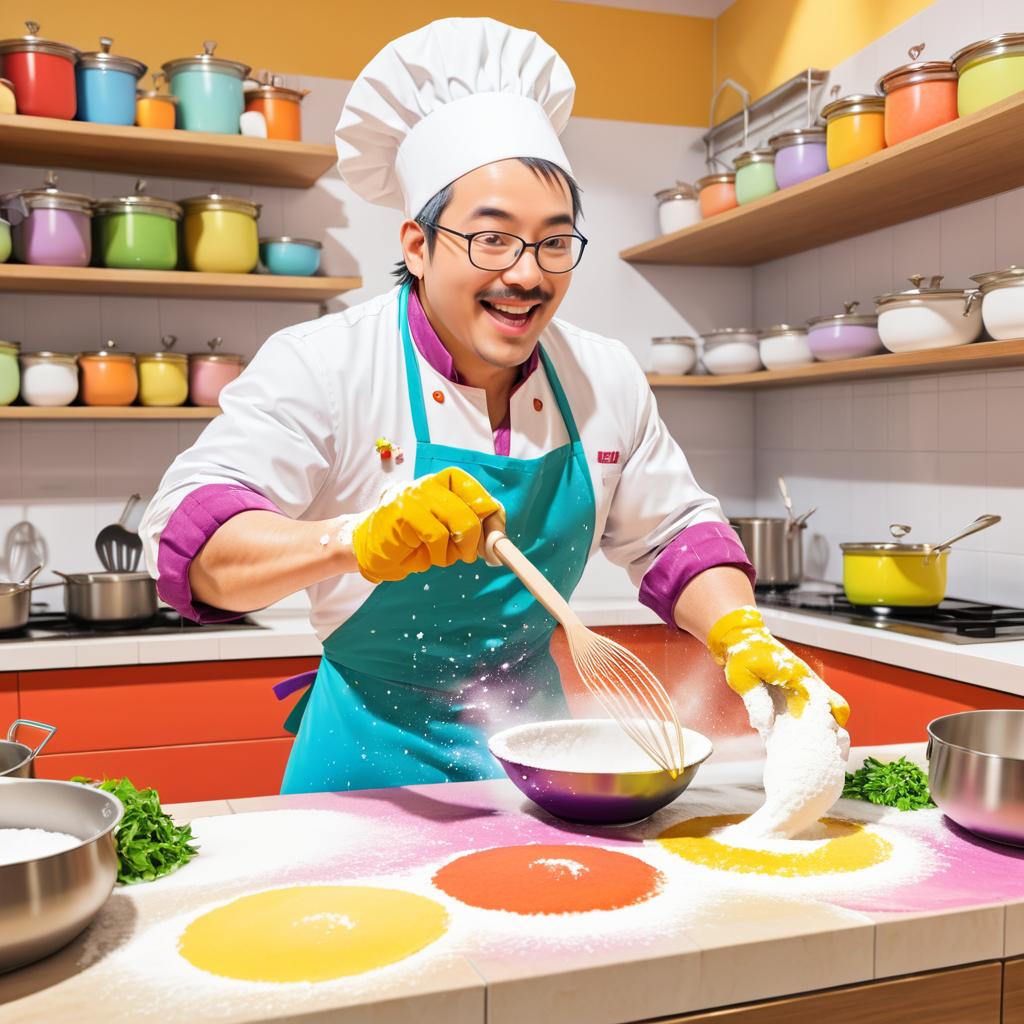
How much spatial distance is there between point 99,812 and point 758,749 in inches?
32.0

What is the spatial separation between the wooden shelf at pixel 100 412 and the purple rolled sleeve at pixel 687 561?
67.2 inches

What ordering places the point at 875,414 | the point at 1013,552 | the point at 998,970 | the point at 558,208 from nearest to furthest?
the point at 998,970 → the point at 558,208 → the point at 1013,552 → the point at 875,414

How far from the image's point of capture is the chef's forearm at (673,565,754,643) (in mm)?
1411

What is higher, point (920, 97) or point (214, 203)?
point (920, 97)

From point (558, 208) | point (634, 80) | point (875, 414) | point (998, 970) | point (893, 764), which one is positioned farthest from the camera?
point (634, 80)

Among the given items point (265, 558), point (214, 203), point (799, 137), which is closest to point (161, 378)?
point (214, 203)

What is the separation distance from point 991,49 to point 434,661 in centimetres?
174

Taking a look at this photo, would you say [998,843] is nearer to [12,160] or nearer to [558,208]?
[558,208]

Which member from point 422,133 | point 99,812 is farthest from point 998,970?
point 422,133

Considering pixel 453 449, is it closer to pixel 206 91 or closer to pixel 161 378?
pixel 161 378

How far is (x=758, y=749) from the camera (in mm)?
1437

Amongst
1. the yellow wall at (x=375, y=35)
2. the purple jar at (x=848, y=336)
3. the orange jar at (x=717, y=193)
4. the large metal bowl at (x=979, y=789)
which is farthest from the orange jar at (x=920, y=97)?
the large metal bowl at (x=979, y=789)

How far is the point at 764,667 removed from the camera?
1.21m

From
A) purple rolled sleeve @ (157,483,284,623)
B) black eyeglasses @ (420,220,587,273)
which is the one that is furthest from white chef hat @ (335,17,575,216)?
purple rolled sleeve @ (157,483,284,623)
